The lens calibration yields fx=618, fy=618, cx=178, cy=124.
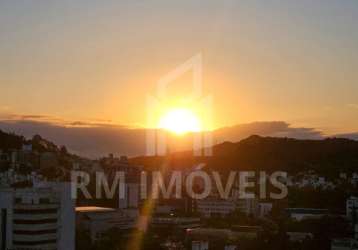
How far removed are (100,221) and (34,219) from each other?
3.00 metres

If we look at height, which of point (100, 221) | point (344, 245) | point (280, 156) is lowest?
point (344, 245)

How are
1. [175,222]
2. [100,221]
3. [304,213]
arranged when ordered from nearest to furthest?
[100,221] < [175,222] < [304,213]

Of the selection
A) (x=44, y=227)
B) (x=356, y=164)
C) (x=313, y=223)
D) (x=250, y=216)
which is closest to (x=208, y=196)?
(x=250, y=216)

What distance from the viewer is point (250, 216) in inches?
554

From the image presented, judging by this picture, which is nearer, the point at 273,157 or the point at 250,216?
the point at 250,216

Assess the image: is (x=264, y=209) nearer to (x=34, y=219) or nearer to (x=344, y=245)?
(x=344, y=245)

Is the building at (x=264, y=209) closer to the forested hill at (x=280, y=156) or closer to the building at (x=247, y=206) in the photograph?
the building at (x=247, y=206)

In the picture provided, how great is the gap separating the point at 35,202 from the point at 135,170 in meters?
10.1

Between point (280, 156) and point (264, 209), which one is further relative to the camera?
point (280, 156)

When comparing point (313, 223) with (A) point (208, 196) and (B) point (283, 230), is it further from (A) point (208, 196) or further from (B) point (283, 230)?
(A) point (208, 196)

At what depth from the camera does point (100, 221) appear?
11602mm


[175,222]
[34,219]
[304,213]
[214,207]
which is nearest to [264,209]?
[214,207]

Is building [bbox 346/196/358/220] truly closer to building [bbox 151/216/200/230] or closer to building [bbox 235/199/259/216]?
building [bbox 235/199/259/216]

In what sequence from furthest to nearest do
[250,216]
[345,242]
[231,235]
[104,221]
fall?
1. [250,216]
2. [104,221]
3. [231,235]
4. [345,242]
